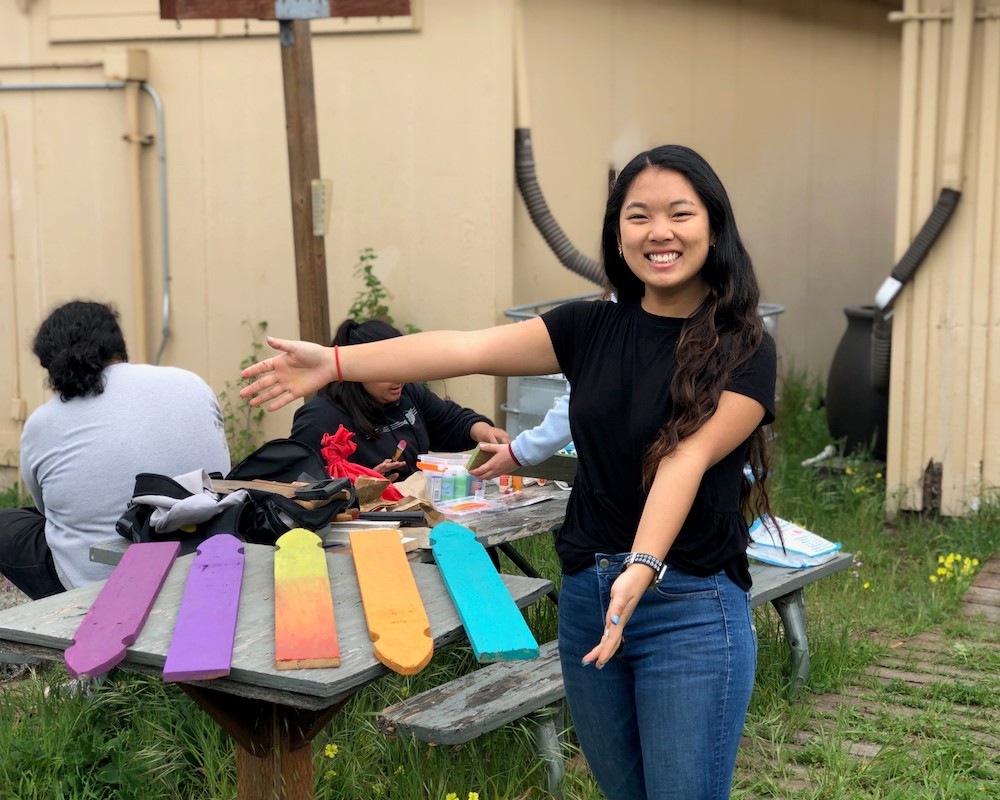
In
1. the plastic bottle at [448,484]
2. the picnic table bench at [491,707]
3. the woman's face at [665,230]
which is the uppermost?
the woman's face at [665,230]

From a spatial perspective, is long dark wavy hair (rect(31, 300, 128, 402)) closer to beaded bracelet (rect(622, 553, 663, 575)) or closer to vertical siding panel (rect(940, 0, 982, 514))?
beaded bracelet (rect(622, 553, 663, 575))

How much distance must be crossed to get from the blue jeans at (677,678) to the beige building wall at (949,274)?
15.1 ft

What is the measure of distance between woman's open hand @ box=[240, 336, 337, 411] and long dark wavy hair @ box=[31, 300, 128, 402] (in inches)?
83.7

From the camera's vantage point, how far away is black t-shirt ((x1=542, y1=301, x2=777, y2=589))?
241 centimetres

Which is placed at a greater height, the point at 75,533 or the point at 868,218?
the point at 868,218

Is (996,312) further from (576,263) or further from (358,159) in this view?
(358,159)

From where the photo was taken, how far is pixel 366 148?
693 cm

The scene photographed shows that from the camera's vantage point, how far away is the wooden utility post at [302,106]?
18.0 ft

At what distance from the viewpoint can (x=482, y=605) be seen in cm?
298

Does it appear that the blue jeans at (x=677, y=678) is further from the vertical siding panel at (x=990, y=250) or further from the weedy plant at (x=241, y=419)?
the weedy plant at (x=241, y=419)

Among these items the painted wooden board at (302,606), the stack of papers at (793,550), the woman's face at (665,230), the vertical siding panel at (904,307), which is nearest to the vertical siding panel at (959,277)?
the vertical siding panel at (904,307)

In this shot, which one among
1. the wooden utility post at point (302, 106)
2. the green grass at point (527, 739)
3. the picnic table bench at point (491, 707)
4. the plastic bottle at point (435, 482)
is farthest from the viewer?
the wooden utility post at point (302, 106)

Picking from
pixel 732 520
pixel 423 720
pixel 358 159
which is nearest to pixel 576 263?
pixel 358 159

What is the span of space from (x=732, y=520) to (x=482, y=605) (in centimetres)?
75
